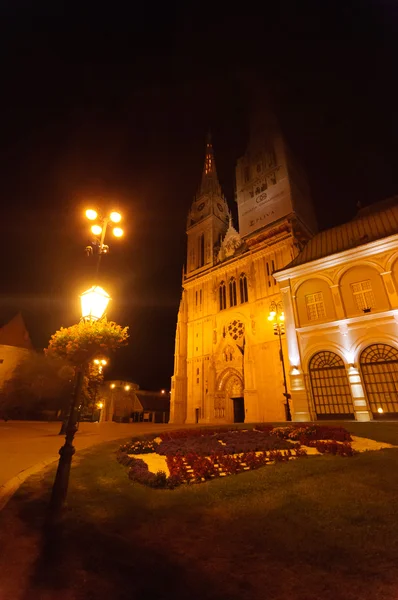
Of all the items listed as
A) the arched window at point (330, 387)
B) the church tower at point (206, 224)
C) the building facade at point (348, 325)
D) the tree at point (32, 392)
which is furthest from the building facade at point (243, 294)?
the tree at point (32, 392)

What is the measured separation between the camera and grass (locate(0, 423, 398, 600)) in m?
2.86

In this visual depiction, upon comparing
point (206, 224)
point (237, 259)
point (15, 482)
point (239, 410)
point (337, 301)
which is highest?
point (206, 224)

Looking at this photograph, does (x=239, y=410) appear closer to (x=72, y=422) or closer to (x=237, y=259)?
(x=237, y=259)

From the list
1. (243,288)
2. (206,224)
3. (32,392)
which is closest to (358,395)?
(243,288)

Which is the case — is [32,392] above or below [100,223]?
below

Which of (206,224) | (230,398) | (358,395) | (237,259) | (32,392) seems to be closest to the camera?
(358,395)

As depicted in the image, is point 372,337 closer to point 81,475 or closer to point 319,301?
point 319,301

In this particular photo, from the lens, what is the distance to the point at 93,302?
7.31 m

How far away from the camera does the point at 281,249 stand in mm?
36531

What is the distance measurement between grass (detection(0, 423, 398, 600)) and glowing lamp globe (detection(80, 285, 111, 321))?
155 inches

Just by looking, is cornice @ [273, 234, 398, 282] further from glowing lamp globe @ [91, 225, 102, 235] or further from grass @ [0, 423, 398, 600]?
glowing lamp globe @ [91, 225, 102, 235]

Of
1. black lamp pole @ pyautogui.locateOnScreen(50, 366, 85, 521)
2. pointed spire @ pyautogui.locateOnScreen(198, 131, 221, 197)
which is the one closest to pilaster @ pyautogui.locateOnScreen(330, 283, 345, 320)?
black lamp pole @ pyautogui.locateOnScreen(50, 366, 85, 521)

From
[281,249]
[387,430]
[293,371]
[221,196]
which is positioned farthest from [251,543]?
[221,196]

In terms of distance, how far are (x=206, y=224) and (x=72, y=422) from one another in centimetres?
4853
